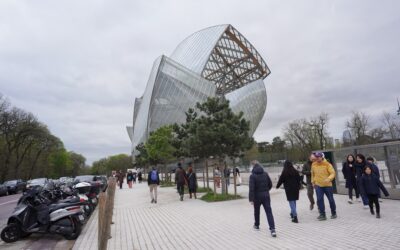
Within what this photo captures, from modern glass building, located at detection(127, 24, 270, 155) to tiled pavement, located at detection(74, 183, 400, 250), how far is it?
40534 millimetres

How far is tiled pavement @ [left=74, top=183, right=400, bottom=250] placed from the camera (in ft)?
22.0

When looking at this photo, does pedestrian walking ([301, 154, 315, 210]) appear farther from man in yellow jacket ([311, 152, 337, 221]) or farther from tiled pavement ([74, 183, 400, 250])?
man in yellow jacket ([311, 152, 337, 221])

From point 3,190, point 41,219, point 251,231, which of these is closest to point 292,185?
point 251,231

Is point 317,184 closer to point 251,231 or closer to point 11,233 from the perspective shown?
point 251,231

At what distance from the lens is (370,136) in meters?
53.6

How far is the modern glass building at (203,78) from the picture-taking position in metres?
51.6

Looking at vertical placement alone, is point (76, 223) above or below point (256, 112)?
below

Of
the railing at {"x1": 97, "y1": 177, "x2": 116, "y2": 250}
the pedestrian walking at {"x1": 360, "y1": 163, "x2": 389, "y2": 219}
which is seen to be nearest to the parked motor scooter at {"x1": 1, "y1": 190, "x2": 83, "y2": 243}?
the railing at {"x1": 97, "y1": 177, "x2": 116, "y2": 250}

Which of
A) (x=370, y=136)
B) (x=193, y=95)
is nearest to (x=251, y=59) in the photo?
(x=193, y=95)

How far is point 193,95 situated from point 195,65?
7828 millimetres

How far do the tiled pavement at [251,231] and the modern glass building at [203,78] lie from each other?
40.5 m

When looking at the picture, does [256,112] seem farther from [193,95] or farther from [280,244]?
[280,244]

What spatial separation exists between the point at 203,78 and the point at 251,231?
4749 centimetres

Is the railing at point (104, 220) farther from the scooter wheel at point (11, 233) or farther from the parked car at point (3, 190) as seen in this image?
the parked car at point (3, 190)
